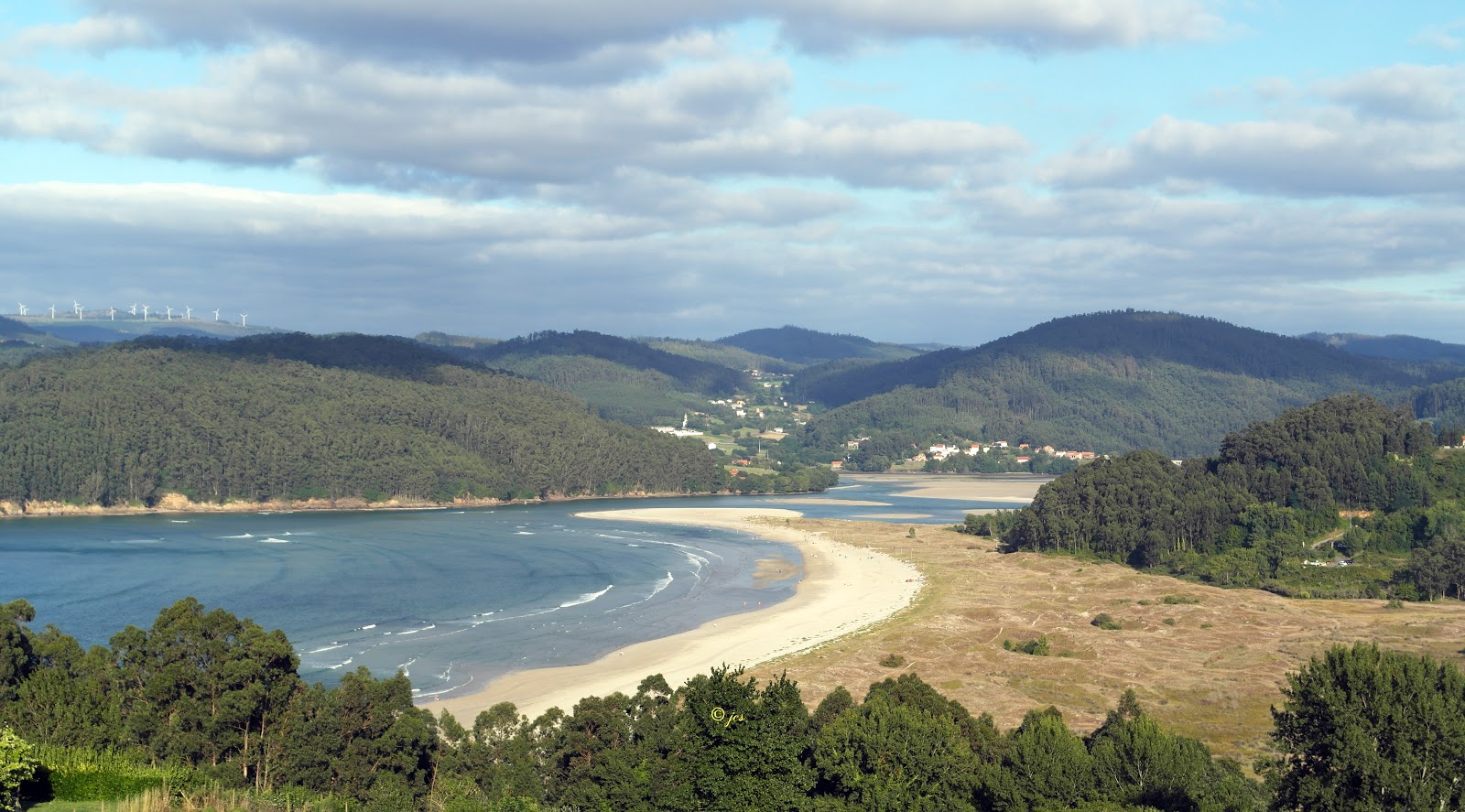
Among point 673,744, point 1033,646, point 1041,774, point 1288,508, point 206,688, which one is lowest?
point 1033,646

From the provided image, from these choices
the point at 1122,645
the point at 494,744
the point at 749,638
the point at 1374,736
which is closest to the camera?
the point at 1374,736

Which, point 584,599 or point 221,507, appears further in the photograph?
point 221,507

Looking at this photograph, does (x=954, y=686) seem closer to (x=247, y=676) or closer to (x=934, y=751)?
(x=934, y=751)

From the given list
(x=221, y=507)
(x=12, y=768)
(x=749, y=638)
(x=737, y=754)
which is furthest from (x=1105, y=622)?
(x=221, y=507)

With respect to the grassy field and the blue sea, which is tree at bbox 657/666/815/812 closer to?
the grassy field

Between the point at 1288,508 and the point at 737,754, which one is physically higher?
the point at 1288,508

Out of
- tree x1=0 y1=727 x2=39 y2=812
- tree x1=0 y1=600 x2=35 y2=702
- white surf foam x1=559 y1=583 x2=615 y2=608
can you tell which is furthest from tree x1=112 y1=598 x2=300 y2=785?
white surf foam x1=559 y1=583 x2=615 y2=608

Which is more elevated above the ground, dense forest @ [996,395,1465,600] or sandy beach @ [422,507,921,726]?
dense forest @ [996,395,1465,600]

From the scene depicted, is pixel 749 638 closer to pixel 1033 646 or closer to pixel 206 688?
pixel 1033 646
